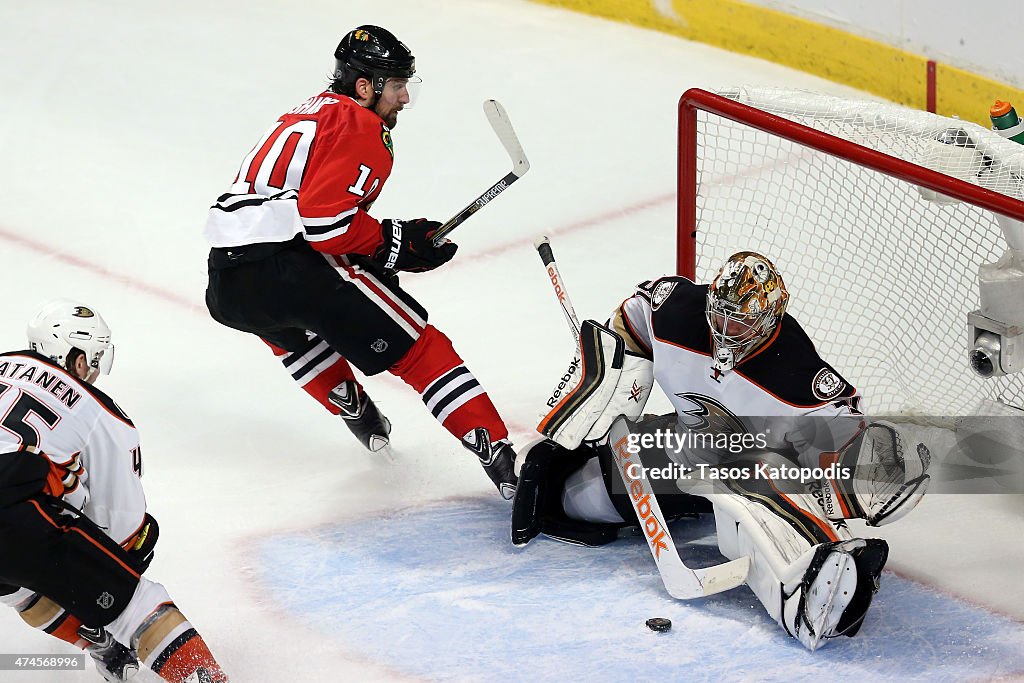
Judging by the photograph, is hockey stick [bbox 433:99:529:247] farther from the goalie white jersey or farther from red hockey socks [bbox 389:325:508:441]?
the goalie white jersey

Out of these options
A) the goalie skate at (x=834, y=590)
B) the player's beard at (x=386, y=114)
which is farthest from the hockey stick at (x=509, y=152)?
the goalie skate at (x=834, y=590)

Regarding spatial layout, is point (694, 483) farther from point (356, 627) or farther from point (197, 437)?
point (197, 437)

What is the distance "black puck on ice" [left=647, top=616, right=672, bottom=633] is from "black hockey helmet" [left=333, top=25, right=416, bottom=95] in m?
1.31

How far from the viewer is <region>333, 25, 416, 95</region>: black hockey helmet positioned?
10.6ft

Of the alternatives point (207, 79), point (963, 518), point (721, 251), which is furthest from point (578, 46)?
point (963, 518)

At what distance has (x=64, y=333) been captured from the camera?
262 cm

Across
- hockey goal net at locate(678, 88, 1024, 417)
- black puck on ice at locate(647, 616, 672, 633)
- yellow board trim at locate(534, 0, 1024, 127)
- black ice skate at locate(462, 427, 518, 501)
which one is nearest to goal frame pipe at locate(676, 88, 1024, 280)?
hockey goal net at locate(678, 88, 1024, 417)

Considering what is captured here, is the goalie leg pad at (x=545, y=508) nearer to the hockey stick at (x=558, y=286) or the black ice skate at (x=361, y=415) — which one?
the hockey stick at (x=558, y=286)

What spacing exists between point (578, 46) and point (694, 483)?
351 cm

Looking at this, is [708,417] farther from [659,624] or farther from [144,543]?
[144,543]

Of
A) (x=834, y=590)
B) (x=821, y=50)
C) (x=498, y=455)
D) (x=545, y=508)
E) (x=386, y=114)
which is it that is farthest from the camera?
(x=821, y=50)

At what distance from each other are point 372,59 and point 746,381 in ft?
3.59

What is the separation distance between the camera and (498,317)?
13.8ft

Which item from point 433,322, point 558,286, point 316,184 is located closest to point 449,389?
point 558,286
